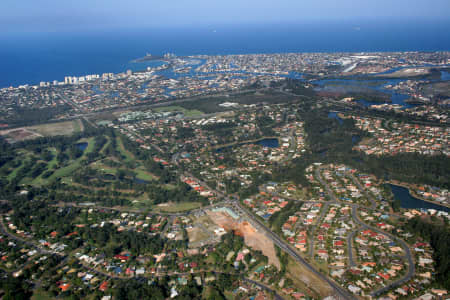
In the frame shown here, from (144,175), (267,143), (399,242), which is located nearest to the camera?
(399,242)

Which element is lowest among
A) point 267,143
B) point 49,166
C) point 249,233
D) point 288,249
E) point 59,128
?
Answer: point 49,166

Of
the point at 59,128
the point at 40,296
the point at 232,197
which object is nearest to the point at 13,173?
the point at 59,128

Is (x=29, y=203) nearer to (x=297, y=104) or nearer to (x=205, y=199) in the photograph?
(x=205, y=199)

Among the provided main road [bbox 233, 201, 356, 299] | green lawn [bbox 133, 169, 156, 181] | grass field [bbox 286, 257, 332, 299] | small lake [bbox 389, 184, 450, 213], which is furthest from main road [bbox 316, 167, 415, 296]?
green lawn [bbox 133, 169, 156, 181]

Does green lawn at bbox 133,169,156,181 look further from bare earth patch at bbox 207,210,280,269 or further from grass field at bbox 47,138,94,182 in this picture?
bare earth patch at bbox 207,210,280,269

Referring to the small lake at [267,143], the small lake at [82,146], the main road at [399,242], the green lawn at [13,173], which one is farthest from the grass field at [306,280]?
the small lake at [82,146]

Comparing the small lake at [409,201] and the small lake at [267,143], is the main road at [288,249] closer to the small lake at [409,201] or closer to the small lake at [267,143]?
the small lake at [409,201]

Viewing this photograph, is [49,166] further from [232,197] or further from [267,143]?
[267,143]
